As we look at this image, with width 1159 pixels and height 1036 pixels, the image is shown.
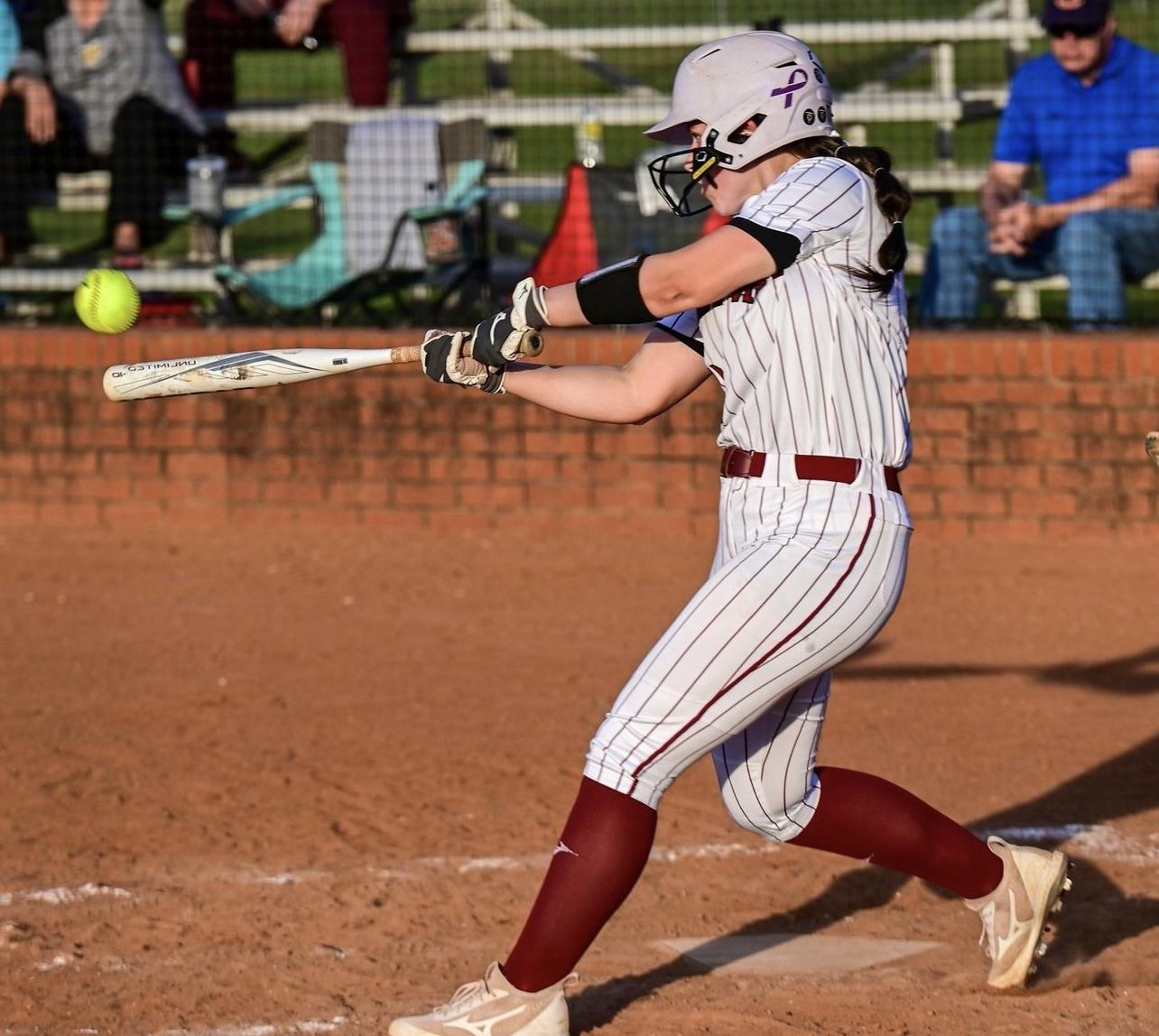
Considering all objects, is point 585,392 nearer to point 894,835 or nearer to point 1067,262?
point 894,835

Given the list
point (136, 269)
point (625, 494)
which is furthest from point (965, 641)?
point (136, 269)

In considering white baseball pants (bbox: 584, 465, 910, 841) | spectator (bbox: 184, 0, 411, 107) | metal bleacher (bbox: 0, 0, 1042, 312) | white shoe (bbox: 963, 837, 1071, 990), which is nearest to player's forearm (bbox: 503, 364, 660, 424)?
white baseball pants (bbox: 584, 465, 910, 841)

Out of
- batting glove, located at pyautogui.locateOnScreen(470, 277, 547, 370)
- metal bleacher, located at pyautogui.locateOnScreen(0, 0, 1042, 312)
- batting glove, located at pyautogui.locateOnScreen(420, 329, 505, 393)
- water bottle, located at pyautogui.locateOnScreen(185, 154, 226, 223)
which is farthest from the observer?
metal bleacher, located at pyautogui.locateOnScreen(0, 0, 1042, 312)

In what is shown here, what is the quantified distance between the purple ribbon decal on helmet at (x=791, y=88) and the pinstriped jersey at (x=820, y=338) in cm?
12

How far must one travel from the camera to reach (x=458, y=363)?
11.2 feet

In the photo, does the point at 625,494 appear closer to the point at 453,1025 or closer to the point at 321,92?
the point at 453,1025

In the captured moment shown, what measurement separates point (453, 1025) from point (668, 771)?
1.92 ft

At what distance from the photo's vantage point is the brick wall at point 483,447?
7.79 m

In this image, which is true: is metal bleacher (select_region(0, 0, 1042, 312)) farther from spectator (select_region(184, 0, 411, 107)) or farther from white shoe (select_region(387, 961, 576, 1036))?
white shoe (select_region(387, 961, 576, 1036))

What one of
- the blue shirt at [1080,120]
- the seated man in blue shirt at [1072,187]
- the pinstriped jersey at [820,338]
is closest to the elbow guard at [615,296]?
the pinstriped jersey at [820,338]

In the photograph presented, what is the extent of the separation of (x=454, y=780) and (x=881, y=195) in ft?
8.11

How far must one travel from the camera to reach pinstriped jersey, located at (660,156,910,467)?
10.2 ft

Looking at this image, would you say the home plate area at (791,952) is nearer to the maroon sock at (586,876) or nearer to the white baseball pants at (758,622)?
the maroon sock at (586,876)

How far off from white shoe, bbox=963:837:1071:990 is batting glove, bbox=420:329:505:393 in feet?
4.50
